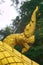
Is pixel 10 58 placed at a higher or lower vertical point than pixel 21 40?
lower

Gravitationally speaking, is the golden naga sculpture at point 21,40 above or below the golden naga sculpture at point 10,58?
above

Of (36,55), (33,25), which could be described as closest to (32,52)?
(36,55)

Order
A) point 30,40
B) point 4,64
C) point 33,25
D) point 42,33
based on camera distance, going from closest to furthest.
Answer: point 4,64, point 33,25, point 30,40, point 42,33

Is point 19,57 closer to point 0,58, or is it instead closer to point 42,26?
point 0,58

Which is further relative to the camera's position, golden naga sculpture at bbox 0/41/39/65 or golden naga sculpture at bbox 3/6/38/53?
golden naga sculpture at bbox 3/6/38/53

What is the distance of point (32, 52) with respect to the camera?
2682 mm

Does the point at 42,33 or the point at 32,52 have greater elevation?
the point at 42,33

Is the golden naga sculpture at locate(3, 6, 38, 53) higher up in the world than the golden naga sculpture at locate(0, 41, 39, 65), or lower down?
higher up

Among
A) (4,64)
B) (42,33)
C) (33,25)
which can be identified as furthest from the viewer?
(42,33)

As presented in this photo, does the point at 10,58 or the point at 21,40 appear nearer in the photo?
the point at 10,58

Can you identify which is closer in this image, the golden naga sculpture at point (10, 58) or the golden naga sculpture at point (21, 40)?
the golden naga sculpture at point (10, 58)

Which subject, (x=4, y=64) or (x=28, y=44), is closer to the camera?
(x=4, y=64)

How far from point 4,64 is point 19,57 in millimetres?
94

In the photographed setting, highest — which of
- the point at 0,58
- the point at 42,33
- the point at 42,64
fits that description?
the point at 42,33
